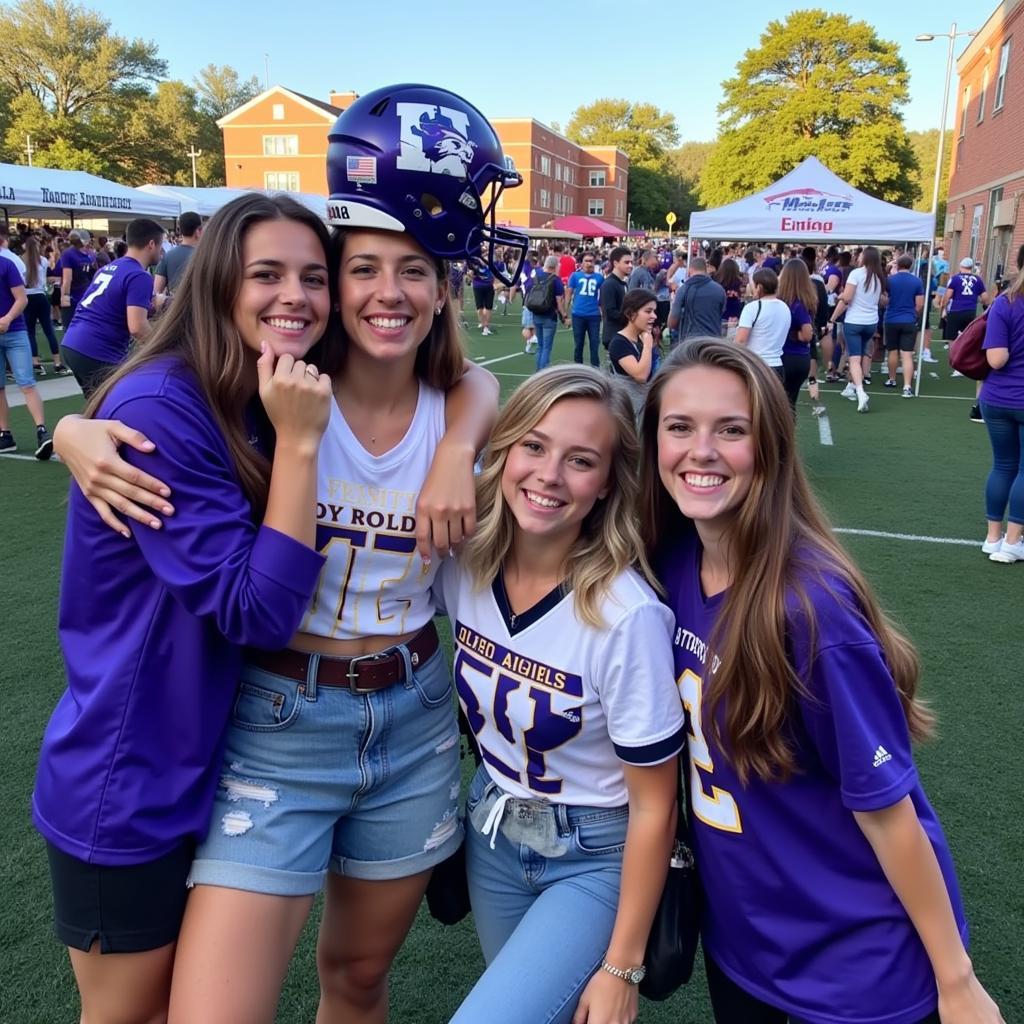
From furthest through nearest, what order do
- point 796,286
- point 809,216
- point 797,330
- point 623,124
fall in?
point 623,124 → point 809,216 → point 796,286 → point 797,330

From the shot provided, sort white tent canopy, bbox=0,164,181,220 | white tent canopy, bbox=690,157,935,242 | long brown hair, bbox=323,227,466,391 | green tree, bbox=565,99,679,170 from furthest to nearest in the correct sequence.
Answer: green tree, bbox=565,99,679,170 → white tent canopy, bbox=0,164,181,220 → white tent canopy, bbox=690,157,935,242 → long brown hair, bbox=323,227,466,391

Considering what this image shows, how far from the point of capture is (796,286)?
9547 mm

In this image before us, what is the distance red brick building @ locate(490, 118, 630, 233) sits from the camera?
7369 cm

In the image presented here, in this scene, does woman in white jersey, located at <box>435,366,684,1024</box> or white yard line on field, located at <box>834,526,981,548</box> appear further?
white yard line on field, located at <box>834,526,981,548</box>

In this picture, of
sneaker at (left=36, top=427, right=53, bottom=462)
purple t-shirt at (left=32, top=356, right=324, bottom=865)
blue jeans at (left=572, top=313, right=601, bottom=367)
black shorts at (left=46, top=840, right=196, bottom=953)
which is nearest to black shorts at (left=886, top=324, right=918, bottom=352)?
blue jeans at (left=572, top=313, right=601, bottom=367)

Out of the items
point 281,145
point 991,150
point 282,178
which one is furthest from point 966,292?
point 281,145

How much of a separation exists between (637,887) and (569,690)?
0.41m

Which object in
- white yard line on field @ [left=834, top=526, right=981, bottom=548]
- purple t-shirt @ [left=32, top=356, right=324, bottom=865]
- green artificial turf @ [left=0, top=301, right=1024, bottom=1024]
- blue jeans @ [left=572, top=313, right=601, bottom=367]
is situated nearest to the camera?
purple t-shirt @ [left=32, top=356, right=324, bottom=865]

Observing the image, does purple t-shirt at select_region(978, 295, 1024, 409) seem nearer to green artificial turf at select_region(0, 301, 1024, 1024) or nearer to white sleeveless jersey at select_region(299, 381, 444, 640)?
green artificial turf at select_region(0, 301, 1024, 1024)

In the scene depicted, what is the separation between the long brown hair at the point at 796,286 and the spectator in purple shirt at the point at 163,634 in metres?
8.80

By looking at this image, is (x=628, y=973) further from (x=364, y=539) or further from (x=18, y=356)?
(x=18, y=356)

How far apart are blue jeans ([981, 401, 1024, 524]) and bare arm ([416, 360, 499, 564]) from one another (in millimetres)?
5167

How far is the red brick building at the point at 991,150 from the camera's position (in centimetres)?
2330

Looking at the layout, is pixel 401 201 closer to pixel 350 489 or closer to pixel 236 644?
pixel 350 489
